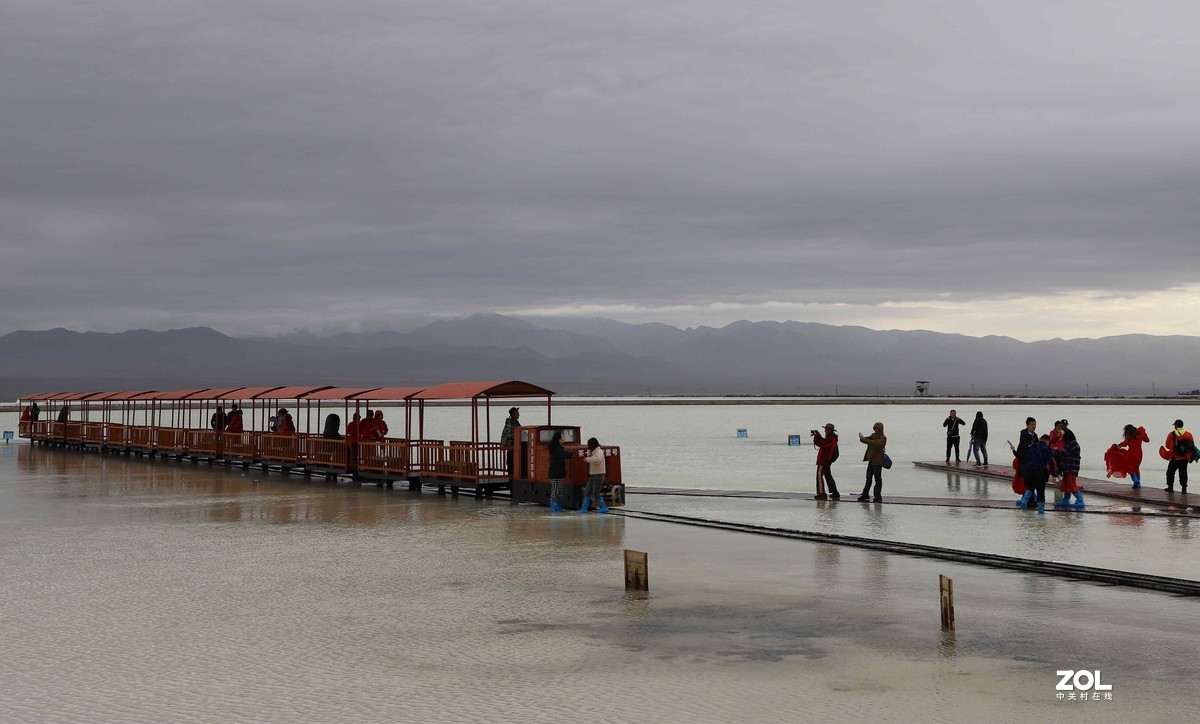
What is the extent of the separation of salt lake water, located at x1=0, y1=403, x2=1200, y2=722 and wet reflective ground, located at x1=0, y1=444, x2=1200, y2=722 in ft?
0.13

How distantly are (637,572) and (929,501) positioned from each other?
12.8 metres

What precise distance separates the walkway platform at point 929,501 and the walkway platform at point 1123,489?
38 centimetres

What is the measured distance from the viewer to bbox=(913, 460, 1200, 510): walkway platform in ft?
74.9

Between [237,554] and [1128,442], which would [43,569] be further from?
[1128,442]

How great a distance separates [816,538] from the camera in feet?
58.7

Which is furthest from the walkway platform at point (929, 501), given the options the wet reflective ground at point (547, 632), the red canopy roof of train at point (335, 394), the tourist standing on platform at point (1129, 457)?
the red canopy roof of train at point (335, 394)

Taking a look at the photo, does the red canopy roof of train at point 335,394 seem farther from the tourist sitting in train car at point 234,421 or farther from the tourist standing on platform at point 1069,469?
the tourist standing on platform at point 1069,469

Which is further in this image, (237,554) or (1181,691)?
(237,554)

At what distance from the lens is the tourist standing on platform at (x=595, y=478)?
22.5 metres

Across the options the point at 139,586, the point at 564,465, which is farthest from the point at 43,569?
the point at 564,465

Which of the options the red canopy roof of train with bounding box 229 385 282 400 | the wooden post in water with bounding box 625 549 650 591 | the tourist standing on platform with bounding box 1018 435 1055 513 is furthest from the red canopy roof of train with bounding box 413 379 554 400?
the red canopy roof of train with bounding box 229 385 282 400

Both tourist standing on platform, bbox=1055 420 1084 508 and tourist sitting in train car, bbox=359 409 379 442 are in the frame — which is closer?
tourist standing on platform, bbox=1055 420 1084 508

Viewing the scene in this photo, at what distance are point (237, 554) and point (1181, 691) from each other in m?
12.7

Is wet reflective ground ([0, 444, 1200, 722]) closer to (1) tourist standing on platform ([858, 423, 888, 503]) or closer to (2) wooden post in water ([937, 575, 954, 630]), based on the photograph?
(2) wooden post in water ([937, 575, 954, 630])
